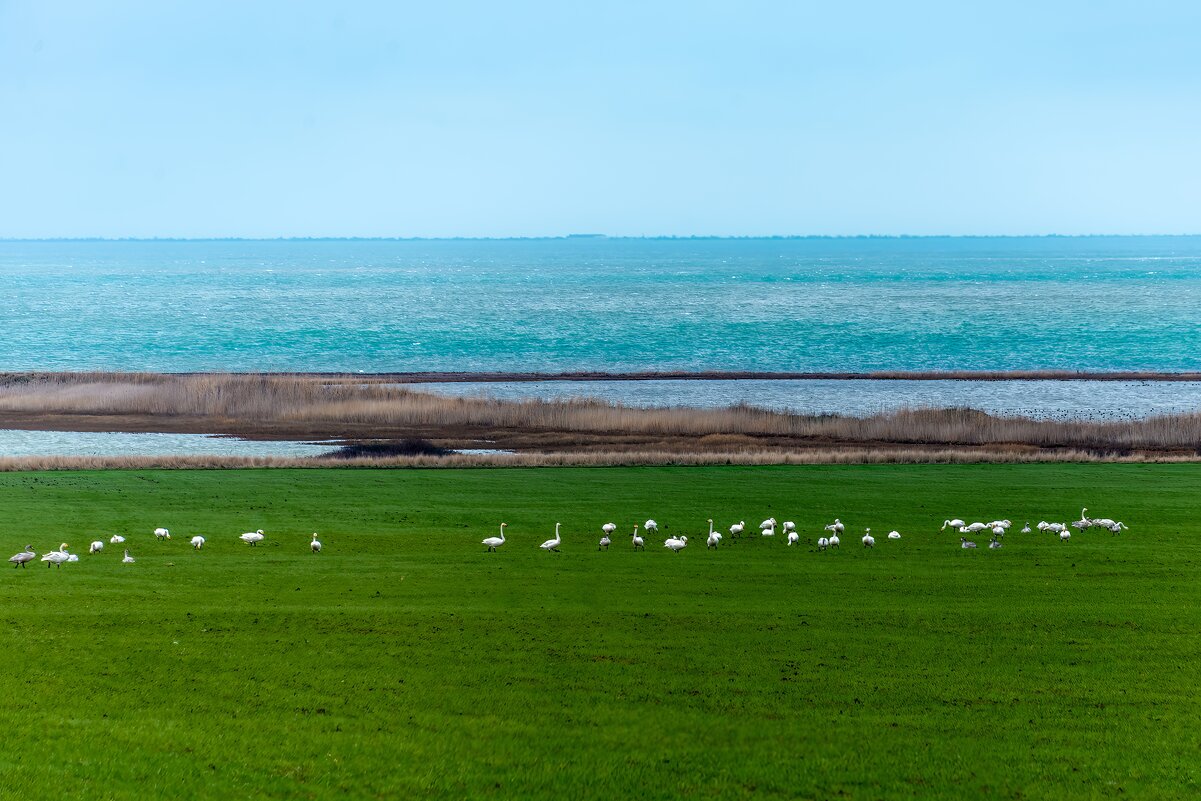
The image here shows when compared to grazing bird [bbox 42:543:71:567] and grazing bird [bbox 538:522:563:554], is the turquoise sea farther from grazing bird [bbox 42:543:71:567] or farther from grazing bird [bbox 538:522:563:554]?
grazing bird [bbox 42:543:71:567]

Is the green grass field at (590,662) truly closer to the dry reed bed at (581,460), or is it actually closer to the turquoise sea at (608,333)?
the dry reed bed at (581,460)

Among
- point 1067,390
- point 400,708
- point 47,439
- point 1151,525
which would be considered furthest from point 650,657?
point 1067,390

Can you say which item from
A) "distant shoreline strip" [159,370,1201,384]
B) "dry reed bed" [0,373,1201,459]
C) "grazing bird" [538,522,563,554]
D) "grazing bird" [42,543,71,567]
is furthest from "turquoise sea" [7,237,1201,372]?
"grazing bird" [42,543,71,567]

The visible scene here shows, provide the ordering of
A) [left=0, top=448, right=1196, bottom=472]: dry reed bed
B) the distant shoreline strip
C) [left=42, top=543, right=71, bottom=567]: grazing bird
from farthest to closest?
the distant shoreline strip → [left=0, top=448, right=1196, bottom=472]: dry reed bed → [left=42, top=543, right=71, bottom=567]: grazing bird

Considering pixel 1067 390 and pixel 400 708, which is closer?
pixel 400 708

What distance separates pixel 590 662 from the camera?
20.4m

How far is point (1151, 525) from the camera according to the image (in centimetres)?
3284

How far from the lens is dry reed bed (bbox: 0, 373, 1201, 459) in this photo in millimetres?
61188

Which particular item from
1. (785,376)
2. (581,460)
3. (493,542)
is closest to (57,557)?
(493,542)

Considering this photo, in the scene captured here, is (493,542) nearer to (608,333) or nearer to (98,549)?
(98,549)

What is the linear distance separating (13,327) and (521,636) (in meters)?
138

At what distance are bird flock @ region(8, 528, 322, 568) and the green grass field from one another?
1.25 ft

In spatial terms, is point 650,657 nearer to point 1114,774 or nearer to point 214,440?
point 1114,774

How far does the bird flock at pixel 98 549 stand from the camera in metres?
26.5
